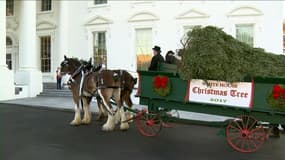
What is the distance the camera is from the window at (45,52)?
77.6ft

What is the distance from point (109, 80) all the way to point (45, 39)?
16.2 metres

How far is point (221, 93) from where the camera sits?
661cm

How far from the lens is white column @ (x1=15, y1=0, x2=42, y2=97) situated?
19.4 m

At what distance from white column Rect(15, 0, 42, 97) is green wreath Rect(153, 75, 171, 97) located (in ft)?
44.8

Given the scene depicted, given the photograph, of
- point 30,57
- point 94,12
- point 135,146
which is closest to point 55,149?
point 135,146

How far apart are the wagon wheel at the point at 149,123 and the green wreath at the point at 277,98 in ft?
8.60

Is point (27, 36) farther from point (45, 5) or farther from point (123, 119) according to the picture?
point (123, 119)

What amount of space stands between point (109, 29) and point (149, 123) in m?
14.3

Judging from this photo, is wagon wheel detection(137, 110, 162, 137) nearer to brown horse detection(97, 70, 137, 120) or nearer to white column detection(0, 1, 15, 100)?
brown horse detection(97, 70, 137, 120)

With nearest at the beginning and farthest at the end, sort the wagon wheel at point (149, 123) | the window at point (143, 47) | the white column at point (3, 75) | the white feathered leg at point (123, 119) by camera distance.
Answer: the wagon wheel at point (149, 123) < the white feathered leg at point (123, 119) < the white column at point (3, 75) < the window at point (143, 47)

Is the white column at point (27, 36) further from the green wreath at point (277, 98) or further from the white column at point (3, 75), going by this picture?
the green wreath at point (277, 98)

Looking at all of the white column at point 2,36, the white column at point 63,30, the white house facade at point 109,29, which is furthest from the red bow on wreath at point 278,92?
the white column at point 63,30

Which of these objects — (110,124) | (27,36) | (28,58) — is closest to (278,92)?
(110,124)

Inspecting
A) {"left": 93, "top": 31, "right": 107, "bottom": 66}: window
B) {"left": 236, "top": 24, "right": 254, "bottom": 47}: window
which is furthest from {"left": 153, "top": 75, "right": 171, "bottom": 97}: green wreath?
{"left": 93, "top": 31, "right": 107, "bottom": 66}: window
